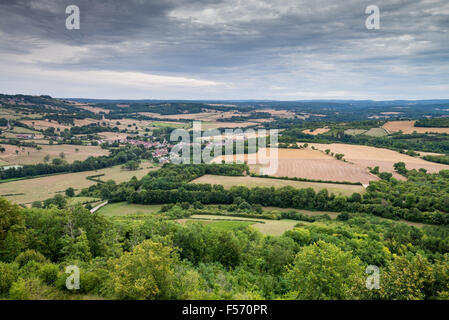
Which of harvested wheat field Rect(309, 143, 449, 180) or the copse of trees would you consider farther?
harvested wheat field Rect(309, 143, 449, 180)

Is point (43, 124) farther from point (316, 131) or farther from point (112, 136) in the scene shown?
point (316, 131)

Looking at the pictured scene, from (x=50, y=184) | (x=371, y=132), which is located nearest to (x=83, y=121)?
(x=50, y=184)

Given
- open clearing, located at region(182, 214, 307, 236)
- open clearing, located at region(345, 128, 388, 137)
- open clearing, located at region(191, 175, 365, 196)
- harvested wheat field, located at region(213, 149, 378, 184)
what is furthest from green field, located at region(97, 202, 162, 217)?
open clearing, located at region(345, 128, 388, 137)

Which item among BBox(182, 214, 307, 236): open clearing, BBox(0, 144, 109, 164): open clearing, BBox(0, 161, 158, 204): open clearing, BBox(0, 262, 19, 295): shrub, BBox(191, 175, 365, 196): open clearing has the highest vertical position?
BBox(0, 144, 109, 164): open clearing

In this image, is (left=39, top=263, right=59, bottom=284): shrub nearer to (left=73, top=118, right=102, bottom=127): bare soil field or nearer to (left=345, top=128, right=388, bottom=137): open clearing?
(left=345, top=128, right=388, bottom=137): open clearing

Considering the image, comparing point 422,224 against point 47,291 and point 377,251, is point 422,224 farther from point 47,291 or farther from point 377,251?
point 47,291

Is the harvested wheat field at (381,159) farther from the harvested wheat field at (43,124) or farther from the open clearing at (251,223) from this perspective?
the harvested wheat field at (43,124)
